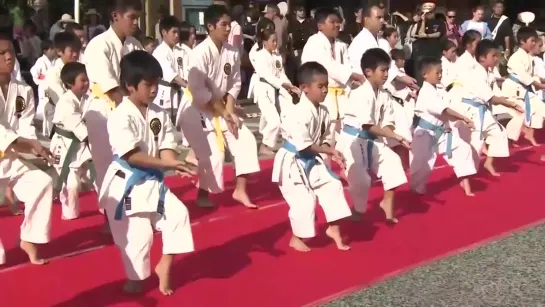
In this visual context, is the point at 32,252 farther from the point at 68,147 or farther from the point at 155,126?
the point at 68,147

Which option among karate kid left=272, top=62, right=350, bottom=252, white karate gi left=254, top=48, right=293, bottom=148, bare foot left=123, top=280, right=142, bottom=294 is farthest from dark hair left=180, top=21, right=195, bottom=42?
bare foot left=123, top=280, right=142, bottom=294

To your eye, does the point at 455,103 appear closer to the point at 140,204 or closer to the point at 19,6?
the point at 140,204

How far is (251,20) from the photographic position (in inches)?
507

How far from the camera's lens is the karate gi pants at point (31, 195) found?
14.8ft

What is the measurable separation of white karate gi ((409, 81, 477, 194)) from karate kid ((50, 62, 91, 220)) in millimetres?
2800

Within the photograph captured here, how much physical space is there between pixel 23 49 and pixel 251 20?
12.5 feet

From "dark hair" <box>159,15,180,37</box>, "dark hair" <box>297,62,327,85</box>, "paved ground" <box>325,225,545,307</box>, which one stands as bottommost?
"paved ground" <box>325,225,545,307</box>

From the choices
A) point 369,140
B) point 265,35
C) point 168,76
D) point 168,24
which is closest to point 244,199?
point 369,140

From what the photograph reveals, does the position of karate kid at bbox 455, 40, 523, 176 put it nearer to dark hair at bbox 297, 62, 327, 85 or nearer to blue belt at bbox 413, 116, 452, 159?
blue belt at bbox 413, 116, 452, 159

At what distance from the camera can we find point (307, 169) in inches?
196

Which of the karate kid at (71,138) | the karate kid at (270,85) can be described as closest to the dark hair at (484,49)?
the karate kid at (270,85)

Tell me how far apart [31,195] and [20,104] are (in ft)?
2.09

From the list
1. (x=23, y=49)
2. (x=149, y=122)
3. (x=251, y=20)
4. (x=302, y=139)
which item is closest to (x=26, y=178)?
(x=149, y=122)

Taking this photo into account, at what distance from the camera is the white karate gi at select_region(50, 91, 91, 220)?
18.5 ft
